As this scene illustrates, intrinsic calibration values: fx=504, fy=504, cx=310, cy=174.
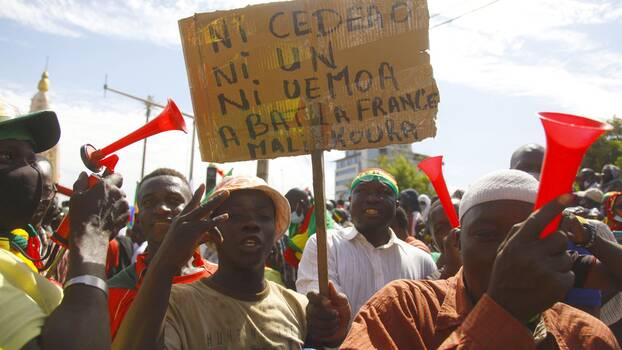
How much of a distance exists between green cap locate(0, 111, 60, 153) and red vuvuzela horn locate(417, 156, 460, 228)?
200 cm

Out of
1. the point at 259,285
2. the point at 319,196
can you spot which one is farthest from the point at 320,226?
the point at 259,285

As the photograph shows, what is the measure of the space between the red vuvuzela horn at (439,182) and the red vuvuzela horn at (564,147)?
1.64 meters

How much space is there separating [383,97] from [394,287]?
97 centimetres

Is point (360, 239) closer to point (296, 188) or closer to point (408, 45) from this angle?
point (408, 45)

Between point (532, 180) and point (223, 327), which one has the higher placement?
point (532, 180)

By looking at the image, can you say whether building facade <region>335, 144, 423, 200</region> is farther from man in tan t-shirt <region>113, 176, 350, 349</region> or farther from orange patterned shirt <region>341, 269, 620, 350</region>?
orange patterned shirt <region>341, 269, 620, 350</region>

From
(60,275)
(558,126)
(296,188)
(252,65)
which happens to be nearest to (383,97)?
(252,65)

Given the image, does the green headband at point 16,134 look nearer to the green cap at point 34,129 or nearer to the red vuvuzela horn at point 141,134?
the green cap at point 34,129

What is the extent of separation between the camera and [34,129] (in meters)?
1.77

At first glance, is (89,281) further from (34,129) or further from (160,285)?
(34,129)

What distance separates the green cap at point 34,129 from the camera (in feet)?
5.49

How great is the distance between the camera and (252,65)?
2.47m

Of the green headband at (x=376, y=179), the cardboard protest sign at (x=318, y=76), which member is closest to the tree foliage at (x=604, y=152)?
the green headband at (x=376, y=179)

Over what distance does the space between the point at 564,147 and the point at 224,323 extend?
1562 millimetres
